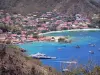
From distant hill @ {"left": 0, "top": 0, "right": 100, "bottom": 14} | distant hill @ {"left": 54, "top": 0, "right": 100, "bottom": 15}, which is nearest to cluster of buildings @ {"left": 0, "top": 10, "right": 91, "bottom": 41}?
distant hill @ {"left": 54, "top": 0, "right": 100, "bottom": 15}

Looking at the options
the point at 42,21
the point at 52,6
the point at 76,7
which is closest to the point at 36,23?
the point at 42,21

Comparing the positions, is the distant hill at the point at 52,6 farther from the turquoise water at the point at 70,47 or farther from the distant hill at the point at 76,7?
the turquoise water at the point at 70,47

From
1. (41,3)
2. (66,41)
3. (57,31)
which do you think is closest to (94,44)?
(66,41)

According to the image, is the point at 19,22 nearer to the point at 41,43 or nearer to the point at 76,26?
the point at 76,26

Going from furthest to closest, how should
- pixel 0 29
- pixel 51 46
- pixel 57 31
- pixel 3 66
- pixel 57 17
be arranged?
1. pixel 57 17
2. pixel 57 31
3. pixel 0 29
4. pixel 51 46
5. pixel 3 66

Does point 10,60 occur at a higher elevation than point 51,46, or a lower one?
higher

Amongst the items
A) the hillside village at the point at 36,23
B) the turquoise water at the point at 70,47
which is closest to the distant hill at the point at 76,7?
the hillside village at the point at 36,23
